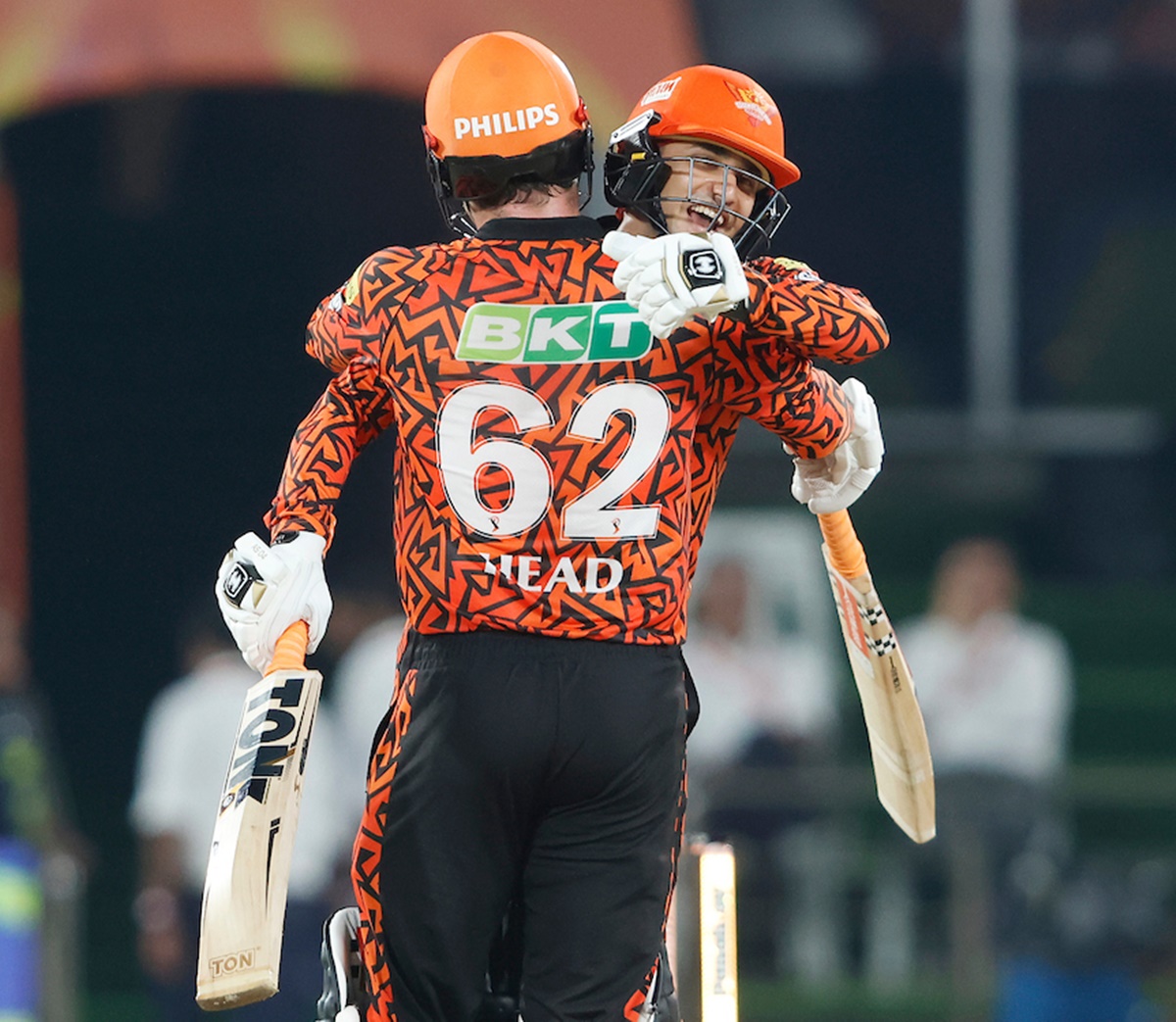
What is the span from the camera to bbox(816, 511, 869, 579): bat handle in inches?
126

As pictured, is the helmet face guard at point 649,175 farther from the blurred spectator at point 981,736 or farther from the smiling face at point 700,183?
the blurred spectator at point 981,736

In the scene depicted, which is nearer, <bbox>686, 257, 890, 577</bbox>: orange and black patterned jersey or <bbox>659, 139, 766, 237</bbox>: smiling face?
<bbox>686, 257, 890, 577</bbox>: orange and black patterned jersey

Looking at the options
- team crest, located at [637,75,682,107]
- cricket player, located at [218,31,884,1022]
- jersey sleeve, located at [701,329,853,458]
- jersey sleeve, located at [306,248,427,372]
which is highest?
team crest, located at [637,75,682,107]

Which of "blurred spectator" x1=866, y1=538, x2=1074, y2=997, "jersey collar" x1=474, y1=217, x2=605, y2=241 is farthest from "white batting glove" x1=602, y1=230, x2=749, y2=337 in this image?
"blurred spectator" x1=866, y1=538, x2=1074, y2=997

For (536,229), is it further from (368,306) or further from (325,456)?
(325,456)

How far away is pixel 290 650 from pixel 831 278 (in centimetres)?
550

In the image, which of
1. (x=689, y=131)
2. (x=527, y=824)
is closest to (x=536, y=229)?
(x=689, y=131)

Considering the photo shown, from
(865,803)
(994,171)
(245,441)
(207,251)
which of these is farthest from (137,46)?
(865,803)

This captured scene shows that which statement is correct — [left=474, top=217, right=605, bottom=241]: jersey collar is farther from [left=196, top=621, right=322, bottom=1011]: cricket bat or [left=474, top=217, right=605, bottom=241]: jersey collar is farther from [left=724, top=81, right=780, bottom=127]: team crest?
[left=196, top=621, right=322, bottom=1011]: cricket bat

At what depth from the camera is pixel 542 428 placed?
2605 millimetres

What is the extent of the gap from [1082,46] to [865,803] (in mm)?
2988

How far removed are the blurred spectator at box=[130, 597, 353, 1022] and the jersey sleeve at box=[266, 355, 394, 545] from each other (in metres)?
3.54

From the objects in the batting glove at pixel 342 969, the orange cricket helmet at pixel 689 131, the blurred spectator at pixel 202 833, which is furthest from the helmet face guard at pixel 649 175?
the blurred spectator at pixel 202 833

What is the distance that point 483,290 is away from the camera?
264 cm
